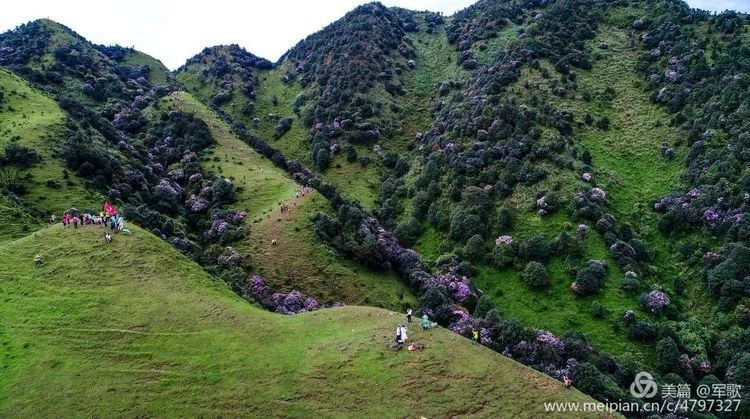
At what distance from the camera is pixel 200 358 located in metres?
42.3

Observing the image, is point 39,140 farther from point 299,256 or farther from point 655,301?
point 655,301

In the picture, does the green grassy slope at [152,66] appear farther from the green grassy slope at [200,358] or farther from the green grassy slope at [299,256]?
the green grassy slope at [200,358]

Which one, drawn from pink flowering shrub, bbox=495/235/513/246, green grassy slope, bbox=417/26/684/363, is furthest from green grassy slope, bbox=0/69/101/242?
pink flowering shrub, bbox=495/235/513/246

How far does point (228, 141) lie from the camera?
392 feet

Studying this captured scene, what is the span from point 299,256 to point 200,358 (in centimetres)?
3510

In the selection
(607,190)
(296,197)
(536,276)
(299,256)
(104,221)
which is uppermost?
(607,190)

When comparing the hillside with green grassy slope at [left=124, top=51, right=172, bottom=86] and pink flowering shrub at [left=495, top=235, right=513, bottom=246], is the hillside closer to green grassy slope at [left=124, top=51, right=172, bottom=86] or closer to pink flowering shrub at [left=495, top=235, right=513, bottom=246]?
pink flowering shrub at [left=495, top=235, right=513, bottom=246]

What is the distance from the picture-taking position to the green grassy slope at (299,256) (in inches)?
2857

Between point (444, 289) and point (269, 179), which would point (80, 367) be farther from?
point (269, 179)

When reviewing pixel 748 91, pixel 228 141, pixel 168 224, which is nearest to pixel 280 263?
pixel 168 224

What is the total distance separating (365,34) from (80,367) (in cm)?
13857

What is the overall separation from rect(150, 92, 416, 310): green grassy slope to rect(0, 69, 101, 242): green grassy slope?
80.1 feet

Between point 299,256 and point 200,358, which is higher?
point 299,256

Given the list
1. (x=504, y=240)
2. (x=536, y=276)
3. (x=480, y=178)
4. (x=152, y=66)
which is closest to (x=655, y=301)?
(x=536, y=276)
